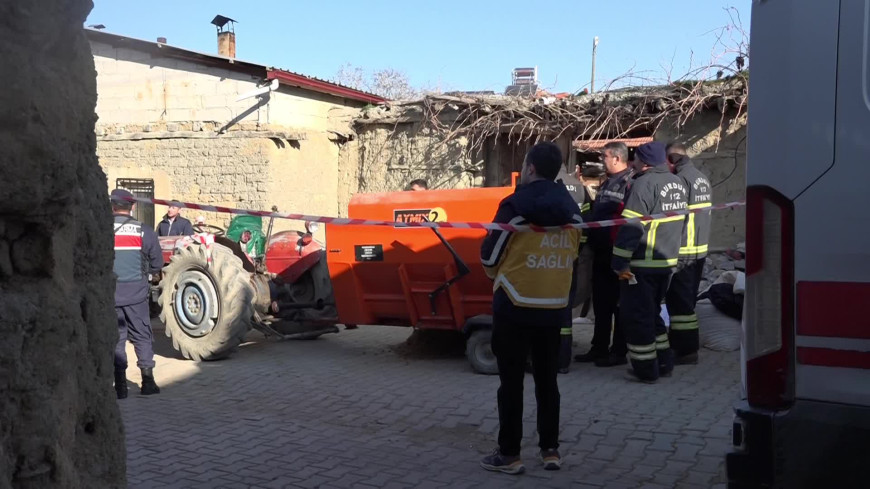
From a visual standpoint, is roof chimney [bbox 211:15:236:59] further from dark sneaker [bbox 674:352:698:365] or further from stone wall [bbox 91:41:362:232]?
dark sneaker [bbox 674:352:698:365]

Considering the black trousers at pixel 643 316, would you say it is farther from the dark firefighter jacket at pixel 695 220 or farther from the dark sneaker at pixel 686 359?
the dark sneaker at pixel 686 359

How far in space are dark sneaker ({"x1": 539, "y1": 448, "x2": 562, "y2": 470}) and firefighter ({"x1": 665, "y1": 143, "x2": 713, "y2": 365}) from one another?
2.85 metres

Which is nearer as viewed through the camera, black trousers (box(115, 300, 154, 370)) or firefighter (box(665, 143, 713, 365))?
black trousers (box(115, 300, 154, 370))

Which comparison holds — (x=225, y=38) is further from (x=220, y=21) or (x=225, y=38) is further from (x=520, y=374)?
(x=520, y=374)

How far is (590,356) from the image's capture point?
23.9ft

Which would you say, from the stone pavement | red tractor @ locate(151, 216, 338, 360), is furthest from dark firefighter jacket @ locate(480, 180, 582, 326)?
red tractor @ locate(151, 216, 338, 360)

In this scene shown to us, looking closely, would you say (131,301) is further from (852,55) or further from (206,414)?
(852,55)

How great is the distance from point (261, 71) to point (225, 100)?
110cm

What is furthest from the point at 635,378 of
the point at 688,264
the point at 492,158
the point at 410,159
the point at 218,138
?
the point at 218,138

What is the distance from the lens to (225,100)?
15016 millimetres

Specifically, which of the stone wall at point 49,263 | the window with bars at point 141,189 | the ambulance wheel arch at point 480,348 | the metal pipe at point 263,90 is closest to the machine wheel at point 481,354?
the ambulance wheel arch at point 480,348

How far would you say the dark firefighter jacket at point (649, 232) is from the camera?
20.2ft

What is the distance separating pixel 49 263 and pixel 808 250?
2.50m

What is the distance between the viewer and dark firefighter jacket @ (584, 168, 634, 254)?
6621 millimetres
